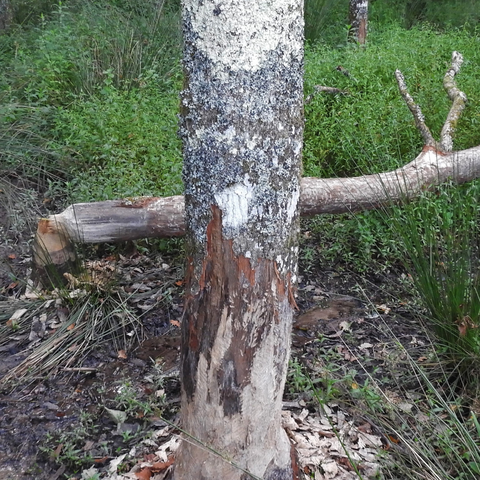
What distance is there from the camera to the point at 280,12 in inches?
63.7

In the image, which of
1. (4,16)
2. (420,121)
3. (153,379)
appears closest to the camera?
(153,379)

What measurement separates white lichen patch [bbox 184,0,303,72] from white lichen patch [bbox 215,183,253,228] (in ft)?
1.18

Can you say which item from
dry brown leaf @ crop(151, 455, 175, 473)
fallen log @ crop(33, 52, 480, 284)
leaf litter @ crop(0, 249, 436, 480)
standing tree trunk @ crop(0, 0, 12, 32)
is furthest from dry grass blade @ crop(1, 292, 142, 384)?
standing tree trunk @ crop(0, 0, 12, 32)

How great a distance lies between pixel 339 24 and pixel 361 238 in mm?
5947

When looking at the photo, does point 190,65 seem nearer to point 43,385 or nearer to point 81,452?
point 81,452

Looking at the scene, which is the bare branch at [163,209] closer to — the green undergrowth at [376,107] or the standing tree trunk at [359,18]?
the green undergrowth at [376,107]

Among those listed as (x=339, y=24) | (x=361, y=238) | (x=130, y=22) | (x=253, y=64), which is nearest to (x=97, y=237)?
(x=361, y=238)

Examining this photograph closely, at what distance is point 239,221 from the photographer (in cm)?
175

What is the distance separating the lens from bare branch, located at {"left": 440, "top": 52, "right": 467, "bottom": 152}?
13.1 ft

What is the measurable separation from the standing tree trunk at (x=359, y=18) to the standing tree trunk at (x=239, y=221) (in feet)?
20.6

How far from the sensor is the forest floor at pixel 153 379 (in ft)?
8.17

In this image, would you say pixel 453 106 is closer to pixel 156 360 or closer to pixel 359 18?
pixel 156 360

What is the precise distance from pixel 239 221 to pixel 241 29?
0.57 meters

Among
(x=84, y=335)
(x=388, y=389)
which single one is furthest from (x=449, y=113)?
(x=84, y=335)
